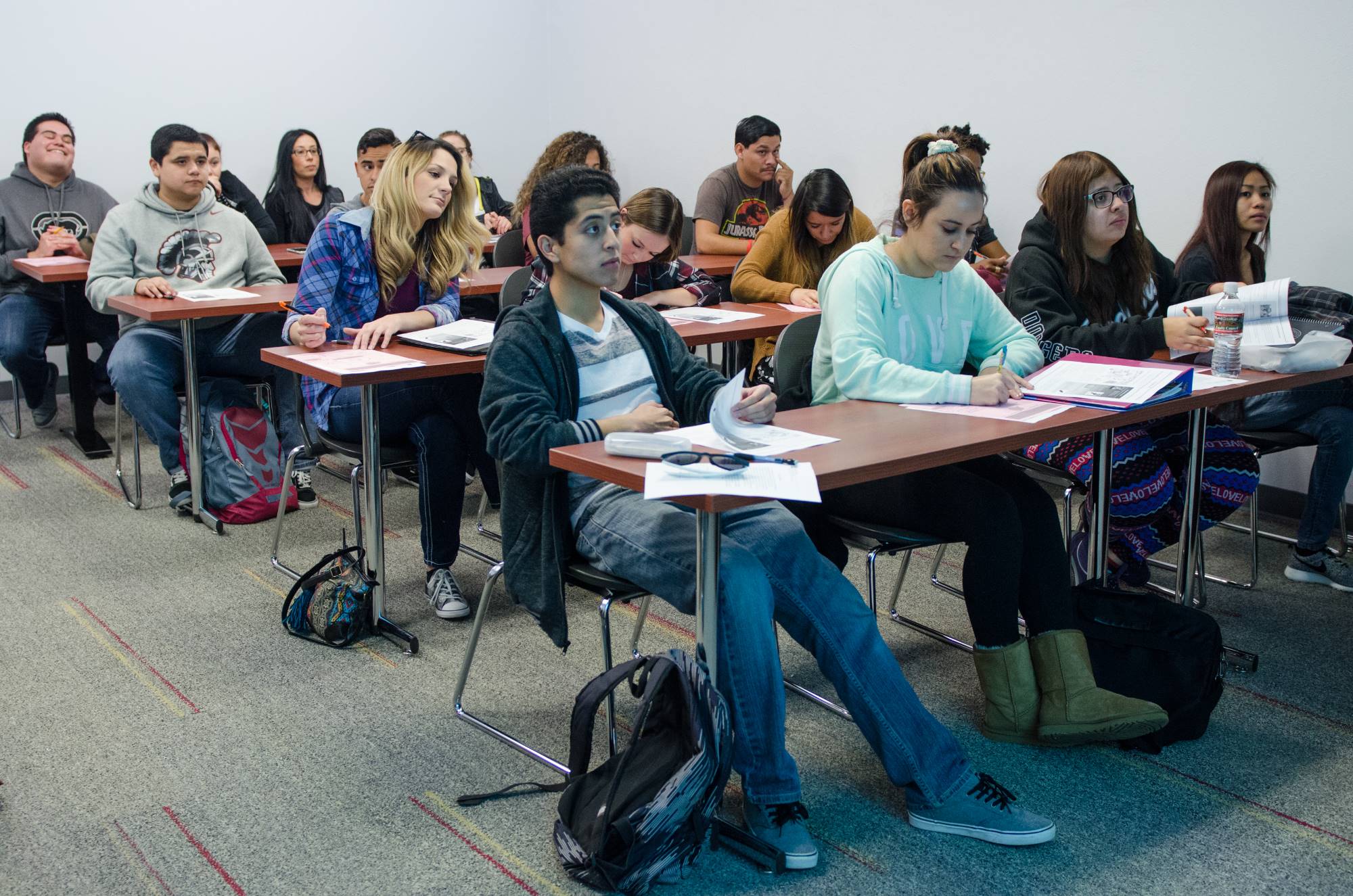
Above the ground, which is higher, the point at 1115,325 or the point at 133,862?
the point at 1115,325

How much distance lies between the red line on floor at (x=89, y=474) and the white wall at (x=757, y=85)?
1709 millimetres

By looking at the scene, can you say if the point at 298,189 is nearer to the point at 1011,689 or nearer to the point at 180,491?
the point at 180,491

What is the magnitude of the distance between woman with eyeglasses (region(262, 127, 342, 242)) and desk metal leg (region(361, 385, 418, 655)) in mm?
3124

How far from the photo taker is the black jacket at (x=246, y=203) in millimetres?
5254

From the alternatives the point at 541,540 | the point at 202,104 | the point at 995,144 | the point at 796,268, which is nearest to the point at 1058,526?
the point at 541,540

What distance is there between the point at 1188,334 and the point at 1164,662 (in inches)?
31.3

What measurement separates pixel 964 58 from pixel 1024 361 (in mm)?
2578

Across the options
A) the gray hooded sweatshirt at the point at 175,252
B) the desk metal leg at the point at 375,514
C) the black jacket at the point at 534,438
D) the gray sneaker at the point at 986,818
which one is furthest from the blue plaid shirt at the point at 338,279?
the gray sneaker at the point at 986,818

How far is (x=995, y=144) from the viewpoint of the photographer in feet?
15.5

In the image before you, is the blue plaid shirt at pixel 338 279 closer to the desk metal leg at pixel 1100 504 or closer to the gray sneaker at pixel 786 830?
the gray sneaker at pixel 786 830

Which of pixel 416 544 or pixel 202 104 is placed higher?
pixel 202 104

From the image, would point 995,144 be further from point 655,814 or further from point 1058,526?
point 655,814

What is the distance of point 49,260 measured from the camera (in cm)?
461

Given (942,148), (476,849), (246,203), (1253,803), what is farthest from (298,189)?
(1253,803)
